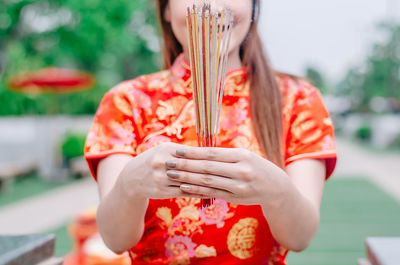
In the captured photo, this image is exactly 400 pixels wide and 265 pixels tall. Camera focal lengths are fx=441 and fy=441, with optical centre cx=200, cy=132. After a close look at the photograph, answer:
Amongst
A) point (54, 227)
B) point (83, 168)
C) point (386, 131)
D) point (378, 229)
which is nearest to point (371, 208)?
point (378, 229)

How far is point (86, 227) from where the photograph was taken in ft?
8.68

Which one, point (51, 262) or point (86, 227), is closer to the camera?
point (51, 262)

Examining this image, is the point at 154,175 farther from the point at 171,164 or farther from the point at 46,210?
the point at 46,210

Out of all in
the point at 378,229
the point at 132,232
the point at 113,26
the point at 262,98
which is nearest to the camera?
the point at 132,232

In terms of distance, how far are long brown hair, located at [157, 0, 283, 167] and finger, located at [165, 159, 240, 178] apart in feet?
1.06

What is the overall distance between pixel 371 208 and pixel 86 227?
4.02 metres

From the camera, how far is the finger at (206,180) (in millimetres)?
695

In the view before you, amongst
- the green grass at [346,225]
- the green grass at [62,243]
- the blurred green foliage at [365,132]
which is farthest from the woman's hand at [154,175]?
the blurred green foliage at [365,132]

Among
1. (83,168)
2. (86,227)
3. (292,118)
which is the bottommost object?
(83,168)

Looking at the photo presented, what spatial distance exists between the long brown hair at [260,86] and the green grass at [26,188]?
211 inches

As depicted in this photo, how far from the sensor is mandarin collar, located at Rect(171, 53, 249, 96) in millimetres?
1108

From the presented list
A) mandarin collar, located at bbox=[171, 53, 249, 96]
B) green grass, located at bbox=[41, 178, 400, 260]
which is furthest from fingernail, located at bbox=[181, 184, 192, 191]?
green grass, located at bbox=[41, 178, 400, 260]

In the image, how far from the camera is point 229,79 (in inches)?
43.7

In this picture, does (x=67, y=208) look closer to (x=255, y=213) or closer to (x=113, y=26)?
(x=255, y=213)
